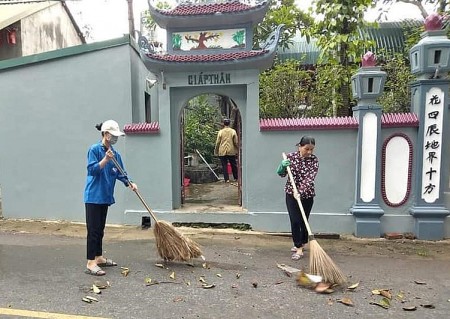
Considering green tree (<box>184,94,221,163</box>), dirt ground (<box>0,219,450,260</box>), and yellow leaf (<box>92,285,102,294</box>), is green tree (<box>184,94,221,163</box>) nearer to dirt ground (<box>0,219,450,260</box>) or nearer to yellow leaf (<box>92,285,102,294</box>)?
dirt ground (<box>0,219,450,260</box>)

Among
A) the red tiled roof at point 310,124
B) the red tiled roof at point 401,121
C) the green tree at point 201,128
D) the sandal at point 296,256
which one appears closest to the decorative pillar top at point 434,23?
the red tiled roof at point 401,121

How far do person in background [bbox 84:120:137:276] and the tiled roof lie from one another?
8.67 feet

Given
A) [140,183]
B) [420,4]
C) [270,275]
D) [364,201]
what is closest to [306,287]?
[270,275]

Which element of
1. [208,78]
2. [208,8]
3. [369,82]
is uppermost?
[208,8]

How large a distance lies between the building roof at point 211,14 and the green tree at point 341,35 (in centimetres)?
141

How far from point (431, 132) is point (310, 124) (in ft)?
5.46

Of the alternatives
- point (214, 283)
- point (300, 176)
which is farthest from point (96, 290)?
point (300, 176)

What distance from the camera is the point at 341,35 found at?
671 cm

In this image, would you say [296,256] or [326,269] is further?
[296,256]

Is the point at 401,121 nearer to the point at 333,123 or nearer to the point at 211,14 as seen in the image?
the point at 333,123

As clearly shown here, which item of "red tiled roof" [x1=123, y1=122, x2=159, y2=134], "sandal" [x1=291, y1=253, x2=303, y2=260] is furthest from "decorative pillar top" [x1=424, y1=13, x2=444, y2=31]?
"red tiled roof" [x1=123, y1=122, x2=159, y2=134]

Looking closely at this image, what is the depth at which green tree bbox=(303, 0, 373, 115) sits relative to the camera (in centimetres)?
670

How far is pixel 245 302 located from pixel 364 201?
297cm

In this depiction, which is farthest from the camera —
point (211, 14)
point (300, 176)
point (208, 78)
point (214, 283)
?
point (208, 78)
